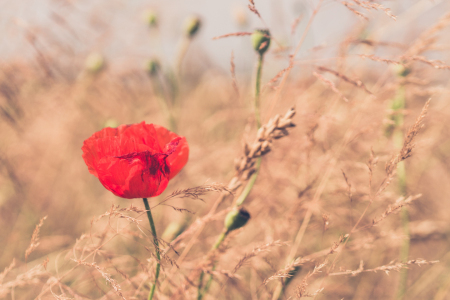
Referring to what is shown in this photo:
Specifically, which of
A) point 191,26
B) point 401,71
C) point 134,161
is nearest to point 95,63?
point 191,26

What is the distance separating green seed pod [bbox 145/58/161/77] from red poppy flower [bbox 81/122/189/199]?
928 millimetres

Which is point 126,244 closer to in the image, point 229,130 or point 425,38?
point 229,130

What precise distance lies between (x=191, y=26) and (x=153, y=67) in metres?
0.27

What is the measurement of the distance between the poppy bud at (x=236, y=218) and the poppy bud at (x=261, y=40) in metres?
0.40

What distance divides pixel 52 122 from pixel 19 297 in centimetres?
109

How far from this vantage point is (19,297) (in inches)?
48.7

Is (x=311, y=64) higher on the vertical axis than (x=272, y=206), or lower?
higher

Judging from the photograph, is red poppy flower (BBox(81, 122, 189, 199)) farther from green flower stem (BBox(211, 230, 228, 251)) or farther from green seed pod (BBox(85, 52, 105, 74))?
green seed pod (BBox(85, 52, 105, 74))

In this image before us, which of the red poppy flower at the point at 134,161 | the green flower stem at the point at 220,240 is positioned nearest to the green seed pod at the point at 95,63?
the red poppy flower at the point at 134,161

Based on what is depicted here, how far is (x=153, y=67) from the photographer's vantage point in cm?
145

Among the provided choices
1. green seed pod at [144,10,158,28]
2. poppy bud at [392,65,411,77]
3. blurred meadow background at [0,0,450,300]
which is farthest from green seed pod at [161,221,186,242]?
green seed pod at [144,10,158,28]

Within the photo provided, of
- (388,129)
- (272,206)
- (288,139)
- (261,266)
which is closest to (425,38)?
(388,129)

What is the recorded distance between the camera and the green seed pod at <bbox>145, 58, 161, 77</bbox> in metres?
1.44

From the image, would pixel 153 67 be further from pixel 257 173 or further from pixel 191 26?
pixel 257 173
